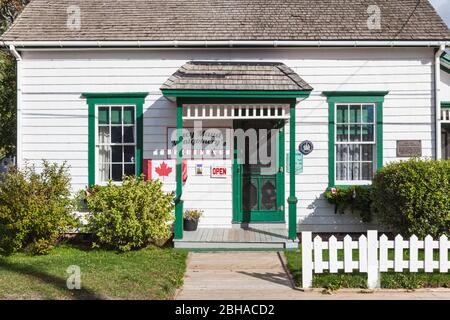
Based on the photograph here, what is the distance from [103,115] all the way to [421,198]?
675 cm

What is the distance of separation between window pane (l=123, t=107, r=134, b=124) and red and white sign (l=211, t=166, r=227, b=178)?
83.0 inches

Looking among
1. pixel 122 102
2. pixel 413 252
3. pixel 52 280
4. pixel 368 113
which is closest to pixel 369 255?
pixel 413 252

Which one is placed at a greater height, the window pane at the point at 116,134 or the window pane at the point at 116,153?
the window pane at the point at 116,134

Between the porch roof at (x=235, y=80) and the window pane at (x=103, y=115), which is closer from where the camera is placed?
the porch roof at (x=235, y=80)

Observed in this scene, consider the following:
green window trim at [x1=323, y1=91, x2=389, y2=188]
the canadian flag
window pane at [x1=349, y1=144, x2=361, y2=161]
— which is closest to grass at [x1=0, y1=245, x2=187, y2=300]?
the canadian flag

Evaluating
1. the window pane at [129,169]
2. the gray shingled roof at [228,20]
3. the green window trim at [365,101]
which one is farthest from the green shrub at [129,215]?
the green window trim at [365,101]

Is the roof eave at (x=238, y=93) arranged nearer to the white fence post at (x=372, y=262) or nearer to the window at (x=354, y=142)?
the window at (x=354, y=142)

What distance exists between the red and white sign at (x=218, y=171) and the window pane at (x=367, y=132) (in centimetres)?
319

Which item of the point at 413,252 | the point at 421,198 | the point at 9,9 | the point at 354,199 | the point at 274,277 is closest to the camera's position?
the point at 413,252

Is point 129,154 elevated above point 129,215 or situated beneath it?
elevated above

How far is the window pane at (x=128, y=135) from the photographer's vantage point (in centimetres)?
1042

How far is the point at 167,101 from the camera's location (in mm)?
10266

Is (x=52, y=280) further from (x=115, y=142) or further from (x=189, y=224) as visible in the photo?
(x=115, y=142)

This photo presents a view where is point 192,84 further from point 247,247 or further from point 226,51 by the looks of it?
point 247,247
